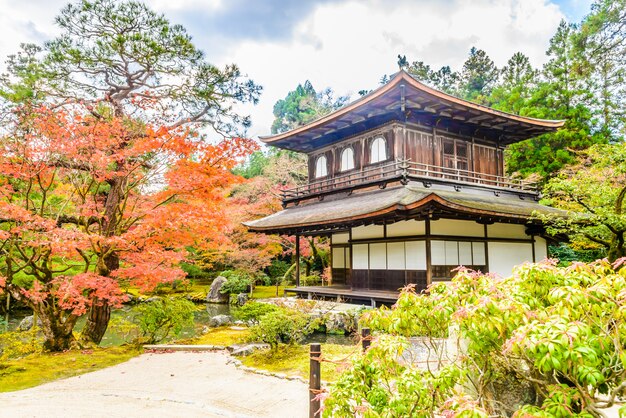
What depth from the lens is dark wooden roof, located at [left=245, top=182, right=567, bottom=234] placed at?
35.9 ft

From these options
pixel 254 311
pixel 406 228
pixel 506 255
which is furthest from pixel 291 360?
pixel 506 255

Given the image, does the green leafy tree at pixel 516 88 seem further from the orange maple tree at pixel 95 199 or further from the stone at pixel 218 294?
the orange maple tree at pixel 95 199

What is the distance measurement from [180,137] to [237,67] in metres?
3.04

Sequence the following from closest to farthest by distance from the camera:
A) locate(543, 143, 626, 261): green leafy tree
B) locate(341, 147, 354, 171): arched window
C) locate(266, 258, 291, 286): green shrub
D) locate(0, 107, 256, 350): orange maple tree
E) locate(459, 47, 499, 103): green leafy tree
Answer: locate(0, 107, 256, 350): orange maple tree
locate(543, 143, 626, 261): green leafy tree
locate(341, 147, 354, 171): arched window
locate(266, 258, 291, 286): green shrub
locate(459, 47, 499, 103): green leafy tree

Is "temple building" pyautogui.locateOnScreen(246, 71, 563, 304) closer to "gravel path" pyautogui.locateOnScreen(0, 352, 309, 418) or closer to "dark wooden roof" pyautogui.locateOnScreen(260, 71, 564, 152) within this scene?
"dark wooden roof" pyautogui.locateOnScreen(260, 71, 564, 152)

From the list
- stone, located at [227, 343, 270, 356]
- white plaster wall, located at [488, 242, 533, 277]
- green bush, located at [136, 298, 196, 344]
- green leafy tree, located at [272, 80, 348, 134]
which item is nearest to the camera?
stone, located at [227, 343, 270, 356]

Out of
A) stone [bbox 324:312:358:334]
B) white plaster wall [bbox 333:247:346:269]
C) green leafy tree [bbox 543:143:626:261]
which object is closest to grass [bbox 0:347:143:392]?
stone [bbox 324:312:358:334]

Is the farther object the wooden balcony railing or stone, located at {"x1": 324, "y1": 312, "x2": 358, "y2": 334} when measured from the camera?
the wooden balcony railing

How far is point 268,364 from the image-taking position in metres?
8.03

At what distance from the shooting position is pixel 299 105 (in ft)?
151

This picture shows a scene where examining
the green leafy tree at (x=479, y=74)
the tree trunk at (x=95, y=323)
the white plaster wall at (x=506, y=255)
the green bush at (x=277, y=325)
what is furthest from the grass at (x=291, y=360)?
the green leafy tree at (x=479, y=74)

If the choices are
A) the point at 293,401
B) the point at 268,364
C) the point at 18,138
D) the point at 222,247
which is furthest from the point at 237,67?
the point at 222,247

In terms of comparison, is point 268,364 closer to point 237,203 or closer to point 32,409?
point 32,409

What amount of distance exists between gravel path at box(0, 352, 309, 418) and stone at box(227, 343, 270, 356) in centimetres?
93
